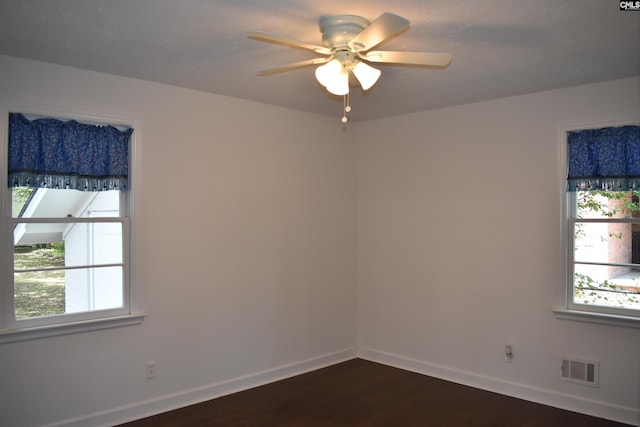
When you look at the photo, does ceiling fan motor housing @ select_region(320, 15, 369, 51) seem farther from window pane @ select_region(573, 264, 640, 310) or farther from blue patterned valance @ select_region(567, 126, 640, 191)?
window pane @ select_region(573, 264, 640, 310)

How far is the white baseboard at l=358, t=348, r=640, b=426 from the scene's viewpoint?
381cm

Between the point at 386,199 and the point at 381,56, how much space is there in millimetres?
2720

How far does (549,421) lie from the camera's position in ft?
12.5

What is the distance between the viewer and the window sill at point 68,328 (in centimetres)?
332

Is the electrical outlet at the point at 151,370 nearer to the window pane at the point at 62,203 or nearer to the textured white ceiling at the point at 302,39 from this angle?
the window pane at the point at 62,203

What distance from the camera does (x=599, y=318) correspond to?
12.8 feet

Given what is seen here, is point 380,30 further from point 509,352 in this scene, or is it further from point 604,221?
point 509,352

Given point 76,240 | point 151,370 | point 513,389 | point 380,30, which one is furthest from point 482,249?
point 76,240

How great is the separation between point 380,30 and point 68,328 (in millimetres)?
2893

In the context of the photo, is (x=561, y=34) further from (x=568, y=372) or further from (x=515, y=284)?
(x=568, y=372)

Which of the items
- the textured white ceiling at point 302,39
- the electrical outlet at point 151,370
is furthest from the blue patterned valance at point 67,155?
the electrical outlet at point 151,370

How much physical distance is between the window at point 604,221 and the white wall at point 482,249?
119 mm

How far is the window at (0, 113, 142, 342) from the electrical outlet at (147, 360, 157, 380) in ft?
1.46
